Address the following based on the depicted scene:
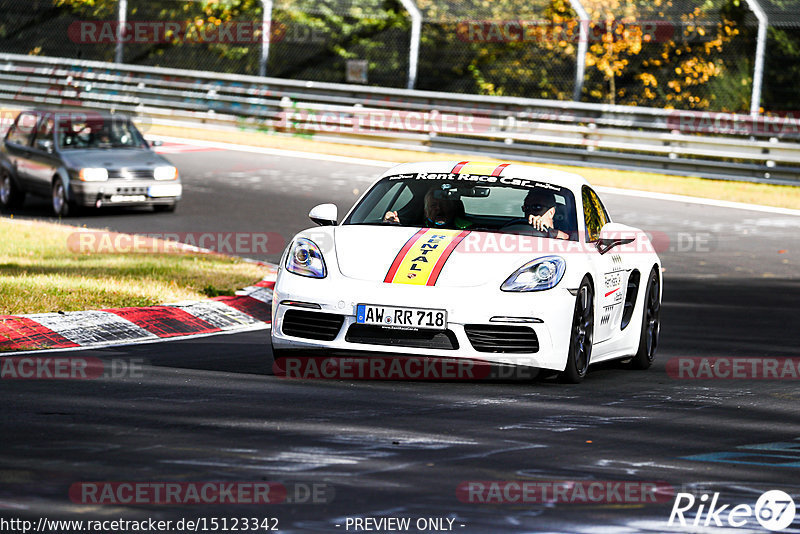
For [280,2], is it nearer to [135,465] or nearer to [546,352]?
[546,352]

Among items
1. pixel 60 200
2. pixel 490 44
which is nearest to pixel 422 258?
pixel 60 200

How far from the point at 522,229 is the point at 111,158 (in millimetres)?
11009

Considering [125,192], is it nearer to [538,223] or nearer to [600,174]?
[600,174]

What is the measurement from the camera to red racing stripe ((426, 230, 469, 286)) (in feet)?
27.4

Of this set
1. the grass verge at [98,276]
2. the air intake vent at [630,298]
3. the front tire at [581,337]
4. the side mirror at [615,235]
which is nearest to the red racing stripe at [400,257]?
the front tire at [581,337]

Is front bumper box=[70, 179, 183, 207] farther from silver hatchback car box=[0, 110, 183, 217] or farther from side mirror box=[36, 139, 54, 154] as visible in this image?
side mirror box=[36, 139, 54, 154]

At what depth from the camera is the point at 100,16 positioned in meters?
34.0

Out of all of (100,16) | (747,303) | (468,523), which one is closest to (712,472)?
(468,523)

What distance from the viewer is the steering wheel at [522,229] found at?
9234mm

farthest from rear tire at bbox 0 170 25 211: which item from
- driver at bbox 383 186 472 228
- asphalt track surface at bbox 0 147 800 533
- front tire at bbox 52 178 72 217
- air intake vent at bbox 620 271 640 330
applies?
air intake vent at bbox 620 271 640 330

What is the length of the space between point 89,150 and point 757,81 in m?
10.9

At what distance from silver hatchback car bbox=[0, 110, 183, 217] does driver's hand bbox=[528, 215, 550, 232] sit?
1059 centimetres

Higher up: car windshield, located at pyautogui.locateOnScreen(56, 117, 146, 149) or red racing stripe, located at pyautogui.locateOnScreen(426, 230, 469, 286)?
red racing stripe, located at pyautogui.locateOnScreen(426, 230, 469, 286)

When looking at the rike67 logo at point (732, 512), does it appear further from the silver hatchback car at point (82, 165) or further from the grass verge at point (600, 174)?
the grass verge at point (600, 174)
